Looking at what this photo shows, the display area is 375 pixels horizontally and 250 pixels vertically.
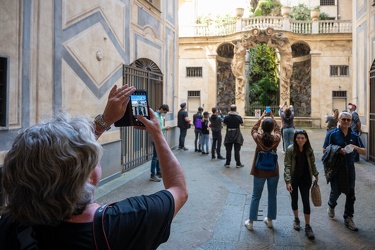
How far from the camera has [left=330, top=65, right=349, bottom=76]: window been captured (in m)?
26.9

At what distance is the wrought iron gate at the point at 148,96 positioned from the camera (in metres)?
9.87

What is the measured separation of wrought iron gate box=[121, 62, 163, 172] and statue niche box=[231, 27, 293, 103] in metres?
15.9

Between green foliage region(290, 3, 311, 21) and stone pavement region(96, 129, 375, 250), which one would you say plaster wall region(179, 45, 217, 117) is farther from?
stone pavement region(96, 129, 375, 250)

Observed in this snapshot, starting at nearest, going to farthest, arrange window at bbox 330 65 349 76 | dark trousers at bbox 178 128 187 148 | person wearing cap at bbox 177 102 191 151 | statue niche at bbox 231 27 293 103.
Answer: person wearing cap at bbox 177 102 191 151 → dark trousers at bbox 178 128 187 148 → statue niche at bbox 231 27 293 103 → window at bbox 330 65 349 76

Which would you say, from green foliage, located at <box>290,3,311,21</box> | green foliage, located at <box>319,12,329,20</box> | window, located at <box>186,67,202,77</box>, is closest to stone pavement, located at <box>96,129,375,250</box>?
window, located at <box>186,67,202,77</box>

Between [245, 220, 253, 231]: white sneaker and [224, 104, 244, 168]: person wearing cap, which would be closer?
[245, 220, 253, 231]: white sneaker

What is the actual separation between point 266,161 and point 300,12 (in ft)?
96.4

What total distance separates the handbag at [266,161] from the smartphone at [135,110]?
3698 millimetres

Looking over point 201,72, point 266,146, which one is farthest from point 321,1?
point 266,146

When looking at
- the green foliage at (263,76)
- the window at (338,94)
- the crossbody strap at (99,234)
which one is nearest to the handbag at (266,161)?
the crossbody strap at (99,234)

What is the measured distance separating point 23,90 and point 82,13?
8.64 ft

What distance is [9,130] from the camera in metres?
5.35

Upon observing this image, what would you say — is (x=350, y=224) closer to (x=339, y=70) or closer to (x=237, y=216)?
(x=237, y=216)

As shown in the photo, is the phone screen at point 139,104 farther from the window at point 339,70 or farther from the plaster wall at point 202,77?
the window at point 339,70
